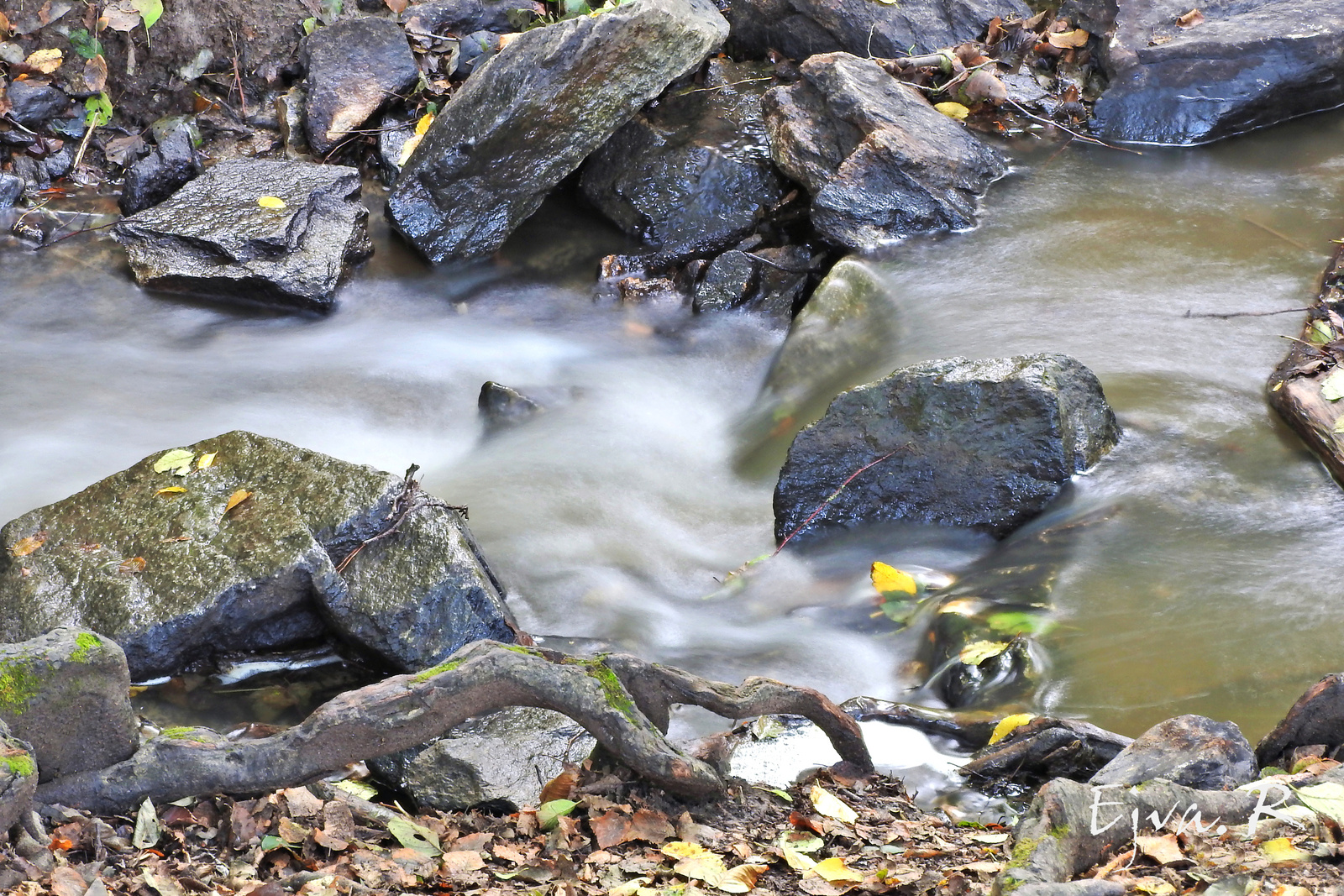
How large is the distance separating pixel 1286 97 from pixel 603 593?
24.6 ft

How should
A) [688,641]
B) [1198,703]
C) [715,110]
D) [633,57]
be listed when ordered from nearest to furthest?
[1198,703] → [688,641] → [633,57] → [715,110]

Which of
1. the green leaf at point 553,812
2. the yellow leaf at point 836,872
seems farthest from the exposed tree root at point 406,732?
the yellow leaf at point 836,872

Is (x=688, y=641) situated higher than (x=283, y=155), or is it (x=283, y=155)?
(x=283, y=155)

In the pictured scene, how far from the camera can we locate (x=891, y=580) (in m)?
5.11

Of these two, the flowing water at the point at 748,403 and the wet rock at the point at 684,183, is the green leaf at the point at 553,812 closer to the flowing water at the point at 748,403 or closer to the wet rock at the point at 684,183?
the flowing water at the point at 748,403

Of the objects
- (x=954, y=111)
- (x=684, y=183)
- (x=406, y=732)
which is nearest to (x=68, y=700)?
(x=406, y=732)

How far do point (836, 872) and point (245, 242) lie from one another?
631 cm

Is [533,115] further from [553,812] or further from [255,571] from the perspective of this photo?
[553,812]

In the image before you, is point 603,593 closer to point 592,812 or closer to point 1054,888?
point 592,812

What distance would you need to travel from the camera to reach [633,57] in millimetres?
7727

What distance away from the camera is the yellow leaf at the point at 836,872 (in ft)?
9.30

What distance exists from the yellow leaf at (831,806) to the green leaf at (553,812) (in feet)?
2.66

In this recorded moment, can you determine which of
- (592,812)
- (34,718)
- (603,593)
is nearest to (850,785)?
(592,812)

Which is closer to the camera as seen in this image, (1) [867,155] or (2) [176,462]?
(2) [176,462]
